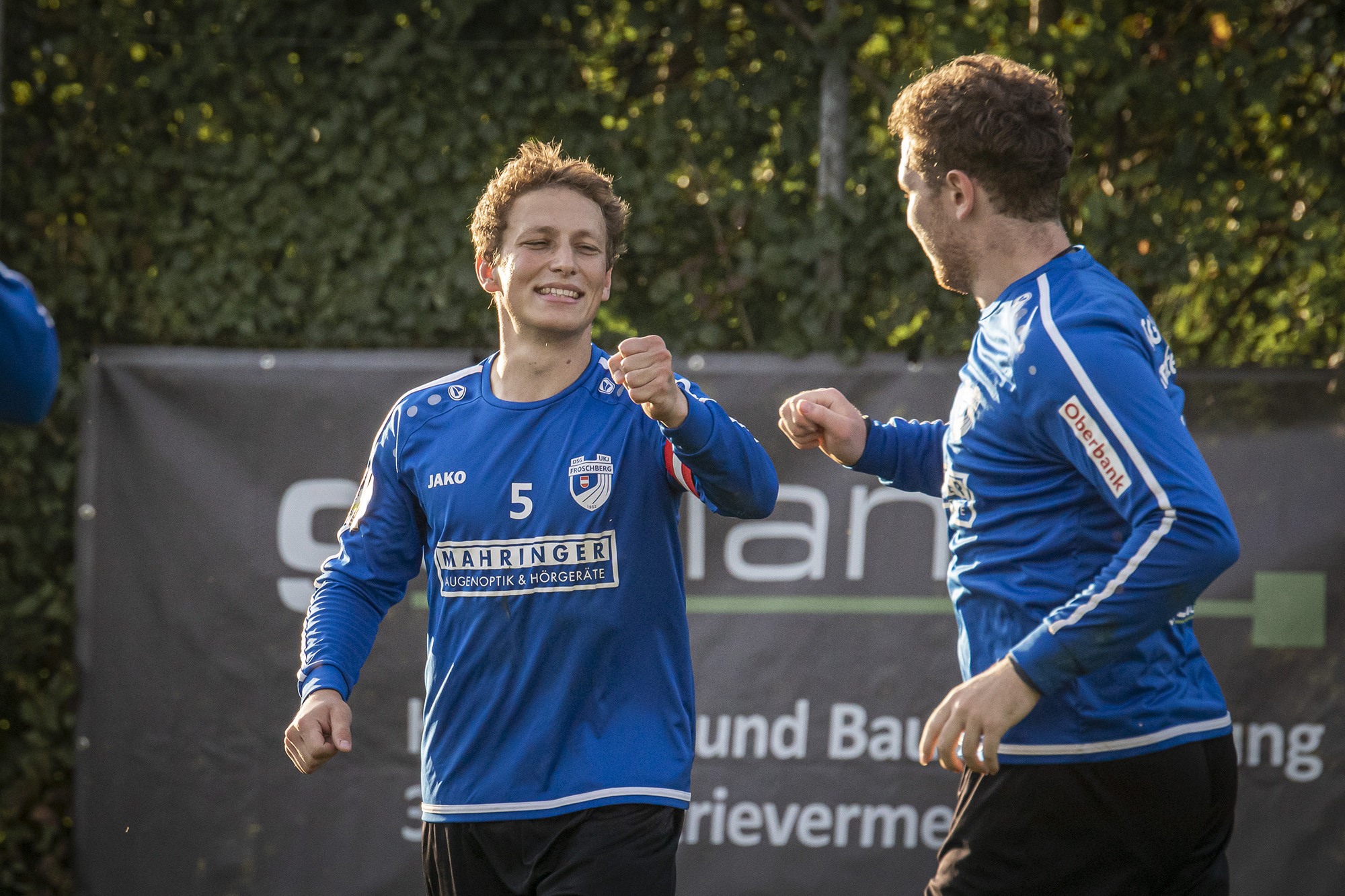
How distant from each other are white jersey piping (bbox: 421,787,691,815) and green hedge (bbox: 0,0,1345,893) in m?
2.21

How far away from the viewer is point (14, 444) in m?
4.20

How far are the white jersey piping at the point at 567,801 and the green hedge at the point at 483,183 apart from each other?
2.21m

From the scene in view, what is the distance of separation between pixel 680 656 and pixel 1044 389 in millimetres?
919

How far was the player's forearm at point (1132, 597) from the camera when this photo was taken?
64.7 inches

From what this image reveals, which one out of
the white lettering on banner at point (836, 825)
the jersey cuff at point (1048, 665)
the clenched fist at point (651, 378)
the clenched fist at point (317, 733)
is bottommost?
the white lettering on banner at point (836, 825)

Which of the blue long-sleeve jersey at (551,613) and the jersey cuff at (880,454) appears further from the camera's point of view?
the jersey cuff at (880,454)

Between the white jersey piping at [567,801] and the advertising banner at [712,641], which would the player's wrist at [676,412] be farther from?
the advertising banner at [712,641]

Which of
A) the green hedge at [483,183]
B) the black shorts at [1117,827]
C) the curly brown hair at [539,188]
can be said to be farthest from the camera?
the green hedge at [483,183]

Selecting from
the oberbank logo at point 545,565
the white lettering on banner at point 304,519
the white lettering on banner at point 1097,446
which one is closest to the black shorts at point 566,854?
the oberbank logo at point 545,565

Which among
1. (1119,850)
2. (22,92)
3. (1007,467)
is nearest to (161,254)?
(22,92)

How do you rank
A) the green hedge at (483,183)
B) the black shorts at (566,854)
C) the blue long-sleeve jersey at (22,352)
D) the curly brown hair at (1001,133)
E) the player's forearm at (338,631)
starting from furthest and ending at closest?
the green hedge at (483,183), the player's forearm at (338,631), the black shorts at (566,854), the curly brown hair at (1001,133), the blue long-sleeve jersey at (22,352)

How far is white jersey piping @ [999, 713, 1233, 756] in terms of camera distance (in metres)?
1.89

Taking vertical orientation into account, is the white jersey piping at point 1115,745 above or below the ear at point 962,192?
below

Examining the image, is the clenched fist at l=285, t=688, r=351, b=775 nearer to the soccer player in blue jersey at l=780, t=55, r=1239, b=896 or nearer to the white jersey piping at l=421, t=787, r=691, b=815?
the white jersey piping at l=421, t=787, r=691, b=815
